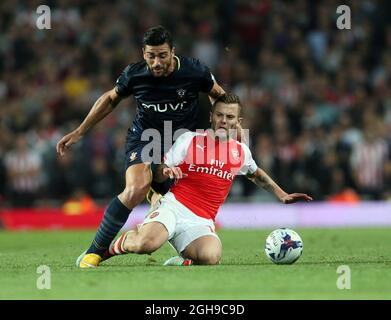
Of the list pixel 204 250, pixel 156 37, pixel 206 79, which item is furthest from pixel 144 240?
pixel 156 37

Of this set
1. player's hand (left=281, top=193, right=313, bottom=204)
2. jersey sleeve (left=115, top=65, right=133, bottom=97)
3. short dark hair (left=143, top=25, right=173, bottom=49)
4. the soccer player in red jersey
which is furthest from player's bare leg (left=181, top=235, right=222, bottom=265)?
short dark hair (left=143, top=25, right=173, bottom=49)

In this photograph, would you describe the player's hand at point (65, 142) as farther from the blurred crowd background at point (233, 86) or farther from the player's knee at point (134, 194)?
the blurred crowd background at point (233, 86)

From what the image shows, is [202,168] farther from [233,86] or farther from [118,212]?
[233,86]

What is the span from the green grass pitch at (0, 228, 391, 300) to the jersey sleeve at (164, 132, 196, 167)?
0.95 metres

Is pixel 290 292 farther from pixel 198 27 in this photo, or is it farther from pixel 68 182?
pixel 198 27

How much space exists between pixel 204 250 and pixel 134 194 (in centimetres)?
80

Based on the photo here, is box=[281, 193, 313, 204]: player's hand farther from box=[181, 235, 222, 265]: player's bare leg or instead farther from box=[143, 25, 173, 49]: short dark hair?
box=[143, 25, 173, 49]: short dark hair

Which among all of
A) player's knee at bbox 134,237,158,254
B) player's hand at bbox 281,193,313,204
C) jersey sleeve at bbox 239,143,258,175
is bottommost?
player's knee at bbox 134,237,158,254

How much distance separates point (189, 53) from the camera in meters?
19.0

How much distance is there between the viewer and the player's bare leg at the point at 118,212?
8898 mm

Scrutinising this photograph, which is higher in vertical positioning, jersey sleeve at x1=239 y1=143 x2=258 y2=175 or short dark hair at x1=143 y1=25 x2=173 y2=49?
short dark hair at x1=143 y1=25 x2=173 y2=49

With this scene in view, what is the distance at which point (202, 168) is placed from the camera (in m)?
9.08

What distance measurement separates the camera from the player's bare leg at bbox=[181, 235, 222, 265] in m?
8.80
